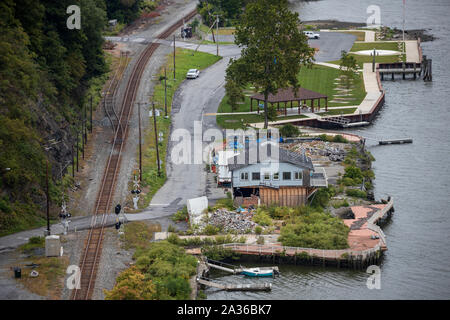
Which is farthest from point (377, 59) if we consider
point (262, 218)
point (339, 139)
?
point (262, 218)

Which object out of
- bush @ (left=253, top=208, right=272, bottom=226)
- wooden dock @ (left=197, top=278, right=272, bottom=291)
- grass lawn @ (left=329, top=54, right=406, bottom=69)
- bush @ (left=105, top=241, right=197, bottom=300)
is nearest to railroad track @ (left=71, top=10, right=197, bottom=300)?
bush @ (left=105, top=241, right=197, bottom=300)

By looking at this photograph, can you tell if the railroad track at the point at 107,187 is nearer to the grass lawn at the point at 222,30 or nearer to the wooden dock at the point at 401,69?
the grass lawn at the point at 222,30

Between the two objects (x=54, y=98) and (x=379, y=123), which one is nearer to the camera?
(x=54, y=98)

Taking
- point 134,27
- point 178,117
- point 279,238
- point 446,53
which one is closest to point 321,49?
point 446,53

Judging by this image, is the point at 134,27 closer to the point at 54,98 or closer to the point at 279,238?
the point at 54,98

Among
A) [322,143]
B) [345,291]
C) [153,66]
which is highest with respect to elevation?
[153,66]

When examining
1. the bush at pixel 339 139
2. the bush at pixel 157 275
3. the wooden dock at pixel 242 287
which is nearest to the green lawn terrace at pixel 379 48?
the bush at pixel 339 139
